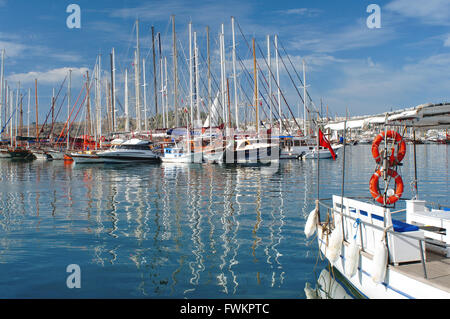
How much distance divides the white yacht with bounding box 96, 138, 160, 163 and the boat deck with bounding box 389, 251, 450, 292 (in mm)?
50867

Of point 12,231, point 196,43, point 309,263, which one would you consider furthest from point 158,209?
point 196,43

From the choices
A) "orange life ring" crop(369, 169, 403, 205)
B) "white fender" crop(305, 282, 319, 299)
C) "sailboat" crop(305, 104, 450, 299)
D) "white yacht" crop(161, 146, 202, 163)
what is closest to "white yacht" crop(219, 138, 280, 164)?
"white yacht" crop(161, 146, 202, 163)

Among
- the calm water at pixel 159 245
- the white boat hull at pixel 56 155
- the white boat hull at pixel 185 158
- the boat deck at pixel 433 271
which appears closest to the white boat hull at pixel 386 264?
the boat deck at pixel 433 271

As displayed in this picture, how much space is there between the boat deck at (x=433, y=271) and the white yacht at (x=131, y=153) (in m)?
50.9

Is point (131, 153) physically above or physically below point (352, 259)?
above

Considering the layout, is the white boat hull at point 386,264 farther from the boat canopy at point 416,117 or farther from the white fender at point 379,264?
the boat canopy at point 416,117

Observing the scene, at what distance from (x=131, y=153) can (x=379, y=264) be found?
5159 centimetres

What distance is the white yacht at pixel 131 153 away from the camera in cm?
5359

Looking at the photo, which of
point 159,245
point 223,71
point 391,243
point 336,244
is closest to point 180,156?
point 223,71

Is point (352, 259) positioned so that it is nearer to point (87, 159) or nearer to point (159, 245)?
point (159, 245)

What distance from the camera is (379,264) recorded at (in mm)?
6566

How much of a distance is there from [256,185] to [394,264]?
19662mm

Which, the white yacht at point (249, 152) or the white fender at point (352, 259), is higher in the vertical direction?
the white yacht at point (249, 152)

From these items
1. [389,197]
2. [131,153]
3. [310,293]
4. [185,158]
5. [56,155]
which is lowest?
[310,293]
